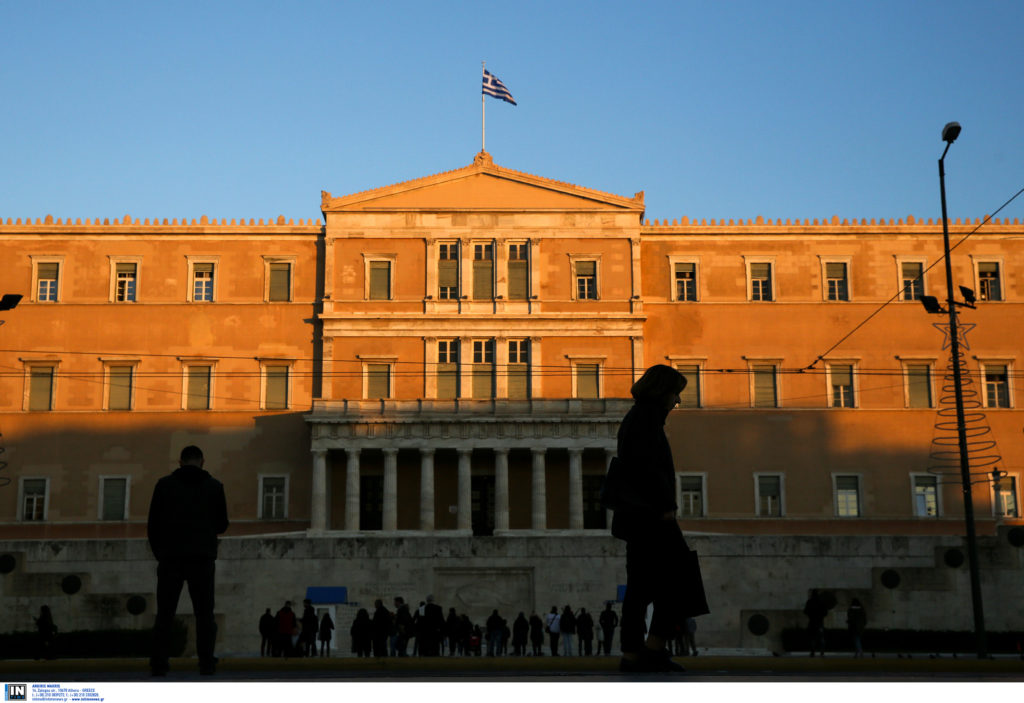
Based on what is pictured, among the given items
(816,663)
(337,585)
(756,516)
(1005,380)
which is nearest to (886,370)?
(1005,380)

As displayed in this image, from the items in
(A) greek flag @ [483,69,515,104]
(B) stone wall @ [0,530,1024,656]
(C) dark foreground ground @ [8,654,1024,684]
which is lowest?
(B) stone wall @ [0,530,1024,656]

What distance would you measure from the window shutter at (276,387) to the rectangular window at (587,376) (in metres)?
11.3

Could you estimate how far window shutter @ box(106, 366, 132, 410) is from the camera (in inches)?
1945

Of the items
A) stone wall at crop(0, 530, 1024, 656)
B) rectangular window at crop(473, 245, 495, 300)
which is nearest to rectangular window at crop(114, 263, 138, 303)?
rectangular window at crop(473, 245, 495, 300)

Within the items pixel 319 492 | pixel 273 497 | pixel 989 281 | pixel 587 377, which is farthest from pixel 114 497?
pixel 989 281

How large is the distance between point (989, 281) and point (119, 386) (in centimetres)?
3489

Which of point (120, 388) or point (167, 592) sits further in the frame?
point (120, 388)

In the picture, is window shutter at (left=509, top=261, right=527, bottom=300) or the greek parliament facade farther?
window shutter at (left=509, top=261, right=527, bottom=300)

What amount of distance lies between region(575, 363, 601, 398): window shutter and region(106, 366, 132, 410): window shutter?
1750 cm

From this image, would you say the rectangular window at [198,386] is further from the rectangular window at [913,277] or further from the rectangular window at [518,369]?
the rectangular window at [913,277]

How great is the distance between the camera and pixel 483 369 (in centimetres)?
4944

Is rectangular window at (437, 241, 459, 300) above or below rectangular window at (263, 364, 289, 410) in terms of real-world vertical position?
above

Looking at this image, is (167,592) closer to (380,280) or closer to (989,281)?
(380,280)

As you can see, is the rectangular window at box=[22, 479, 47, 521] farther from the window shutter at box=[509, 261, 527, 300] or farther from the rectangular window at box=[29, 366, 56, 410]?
the window shutter at box=[509, 261, 527, 300]
